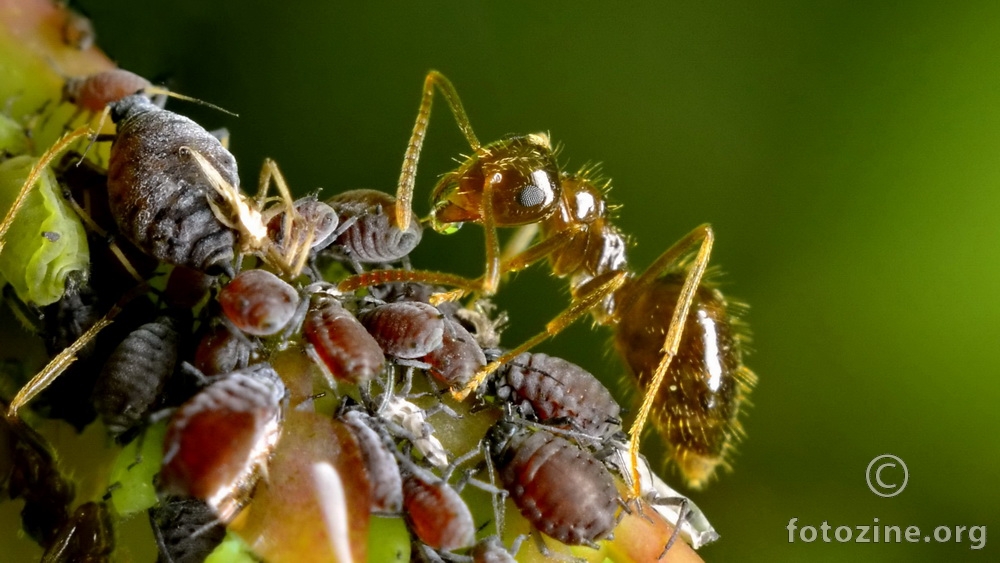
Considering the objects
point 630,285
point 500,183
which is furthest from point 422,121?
point 630,285

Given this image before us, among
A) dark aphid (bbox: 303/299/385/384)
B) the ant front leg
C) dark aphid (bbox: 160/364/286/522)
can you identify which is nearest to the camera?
dark aphid (bbox: 160/364/286/522)

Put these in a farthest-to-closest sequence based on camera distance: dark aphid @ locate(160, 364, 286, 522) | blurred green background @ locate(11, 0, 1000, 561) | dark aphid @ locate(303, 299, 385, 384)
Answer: blurred green background @ locate(11, 0, 1000, 561), dark aphid @ locate(303, 299, 385, 384), dark aphid @ locate(160, 364, 286, 522)

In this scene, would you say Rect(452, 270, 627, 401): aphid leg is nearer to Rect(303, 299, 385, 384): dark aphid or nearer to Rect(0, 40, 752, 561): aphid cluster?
Rect(0, 40, 752, 561): aphid cluster

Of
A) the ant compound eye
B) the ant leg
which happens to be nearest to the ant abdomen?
the ant compound eye

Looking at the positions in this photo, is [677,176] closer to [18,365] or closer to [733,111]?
[733,111]

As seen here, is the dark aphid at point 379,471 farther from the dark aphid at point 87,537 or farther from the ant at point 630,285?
the ant at point 630,285

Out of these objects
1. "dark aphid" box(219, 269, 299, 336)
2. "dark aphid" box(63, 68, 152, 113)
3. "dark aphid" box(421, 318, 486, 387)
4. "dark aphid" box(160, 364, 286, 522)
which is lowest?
"dark aphid" box(421, 318, 486, 387)

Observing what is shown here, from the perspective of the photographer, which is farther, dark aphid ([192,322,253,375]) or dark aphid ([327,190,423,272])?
dark aphid ([327,190,423,272])
